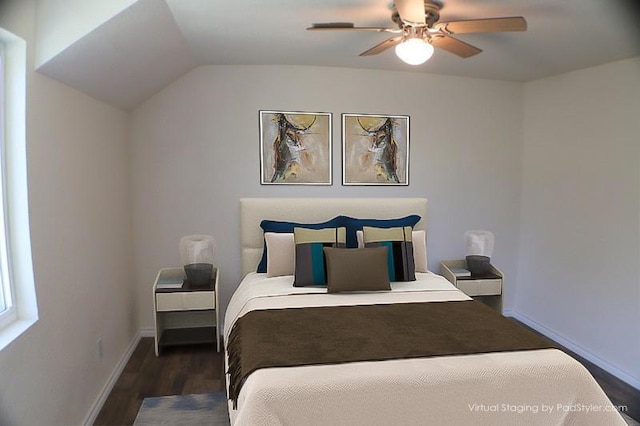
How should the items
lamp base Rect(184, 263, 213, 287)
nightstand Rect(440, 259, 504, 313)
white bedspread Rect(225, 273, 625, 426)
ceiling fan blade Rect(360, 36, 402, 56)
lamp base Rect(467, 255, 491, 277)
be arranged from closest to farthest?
white bedspread Rect(225, 273, 625, 426) → ceiling fan blade Rect(360, 36, 402, 56) → lamp base Rect(184, 263, 213, 287) → nightstand Rect(440, 259, 504, 313) → lamp base Rect(467, 255, 491, 277)

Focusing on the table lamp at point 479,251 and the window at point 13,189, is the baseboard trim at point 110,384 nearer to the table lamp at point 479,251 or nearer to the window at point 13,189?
the window at point 13,189

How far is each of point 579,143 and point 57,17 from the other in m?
3.81

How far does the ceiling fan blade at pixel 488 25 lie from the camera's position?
209 cm

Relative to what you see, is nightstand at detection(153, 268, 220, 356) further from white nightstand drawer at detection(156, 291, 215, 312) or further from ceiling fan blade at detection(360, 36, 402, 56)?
ceiling fan blade at detection(360, 36, 402, 56)

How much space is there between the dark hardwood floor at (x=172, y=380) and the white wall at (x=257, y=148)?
0.54 meters

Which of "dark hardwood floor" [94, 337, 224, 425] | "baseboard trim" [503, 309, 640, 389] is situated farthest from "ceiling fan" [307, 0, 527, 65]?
"baseboard trim" [503, 309, 640, 389]

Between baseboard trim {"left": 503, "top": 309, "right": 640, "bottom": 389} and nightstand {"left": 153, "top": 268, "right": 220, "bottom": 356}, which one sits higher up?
nightstand {"left": 153, "top": 268, "right": 220, "bottom": 356}

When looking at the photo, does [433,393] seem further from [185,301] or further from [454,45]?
[185,301]

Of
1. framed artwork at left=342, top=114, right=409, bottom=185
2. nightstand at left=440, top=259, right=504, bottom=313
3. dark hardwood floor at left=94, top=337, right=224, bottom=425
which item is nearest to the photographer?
dark hardwood floor at left=94, top=337, right=224, bottom=425

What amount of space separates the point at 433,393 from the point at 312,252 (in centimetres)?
151

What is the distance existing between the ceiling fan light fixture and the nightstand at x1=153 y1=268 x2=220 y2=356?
228 cm

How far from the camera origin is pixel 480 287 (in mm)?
3631

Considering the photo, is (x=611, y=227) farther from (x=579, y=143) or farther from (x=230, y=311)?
(x=230, y=311)

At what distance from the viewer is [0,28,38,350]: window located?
1.86m
